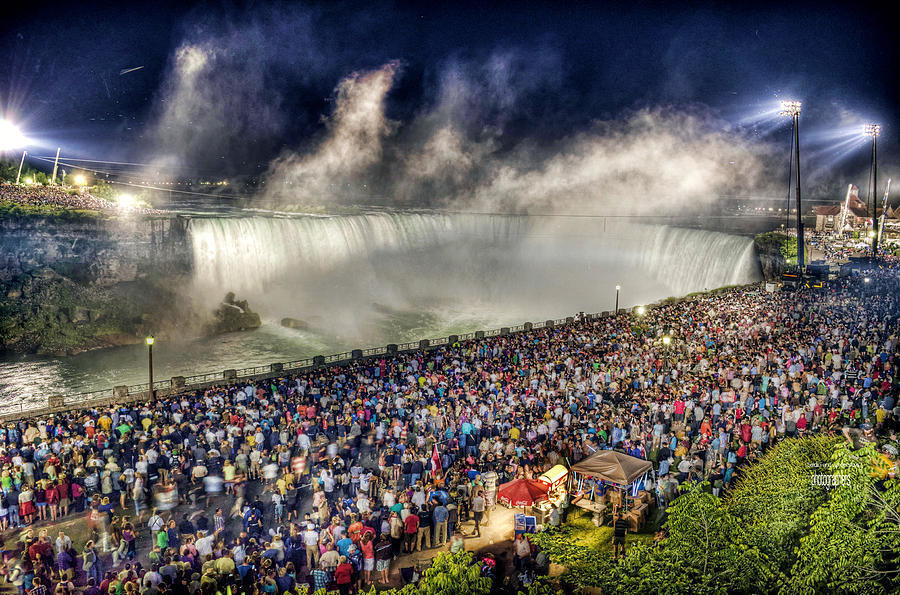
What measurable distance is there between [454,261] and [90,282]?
117 ft

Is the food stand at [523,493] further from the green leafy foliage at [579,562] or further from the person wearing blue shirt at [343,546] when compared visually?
the green leafy foliage at [579,562]

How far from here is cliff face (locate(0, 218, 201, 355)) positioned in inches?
1550

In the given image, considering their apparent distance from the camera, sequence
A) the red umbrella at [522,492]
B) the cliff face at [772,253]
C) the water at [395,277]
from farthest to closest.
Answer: the cliff face at [772,253] → the water at [395,277] → the red umbrella at [522,492]

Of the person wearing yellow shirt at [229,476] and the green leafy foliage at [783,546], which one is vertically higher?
the green leafy foliage at [783,546]

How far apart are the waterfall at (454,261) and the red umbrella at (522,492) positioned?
36.1 meters

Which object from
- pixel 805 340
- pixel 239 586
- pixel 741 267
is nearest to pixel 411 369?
pixel 239 586

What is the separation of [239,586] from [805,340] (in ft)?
70.4

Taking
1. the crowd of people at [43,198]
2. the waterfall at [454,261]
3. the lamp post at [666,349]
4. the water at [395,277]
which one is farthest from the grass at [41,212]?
the lamp post at [666,349]

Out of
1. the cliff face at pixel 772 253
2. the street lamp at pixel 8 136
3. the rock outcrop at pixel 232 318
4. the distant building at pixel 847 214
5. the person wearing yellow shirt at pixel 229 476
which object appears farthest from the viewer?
the distant building at pixel 847 214

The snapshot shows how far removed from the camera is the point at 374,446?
1622 centimetres

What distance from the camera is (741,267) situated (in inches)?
1948

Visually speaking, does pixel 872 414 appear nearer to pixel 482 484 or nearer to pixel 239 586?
pixel 482 484

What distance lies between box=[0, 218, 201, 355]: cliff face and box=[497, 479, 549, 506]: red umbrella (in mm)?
35153

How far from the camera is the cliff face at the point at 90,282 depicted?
39.4 metres
